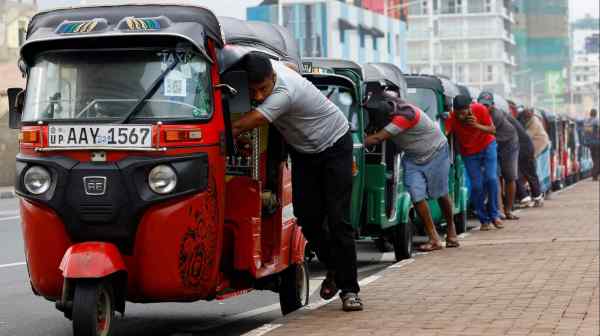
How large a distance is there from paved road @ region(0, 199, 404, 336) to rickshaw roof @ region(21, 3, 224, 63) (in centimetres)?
214

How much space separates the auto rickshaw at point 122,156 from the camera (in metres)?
8.28

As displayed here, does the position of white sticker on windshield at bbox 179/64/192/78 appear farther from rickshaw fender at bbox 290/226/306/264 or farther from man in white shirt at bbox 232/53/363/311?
rickshaw fender at bbox 290/226/306/264

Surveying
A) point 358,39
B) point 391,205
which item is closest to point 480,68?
point 358,39

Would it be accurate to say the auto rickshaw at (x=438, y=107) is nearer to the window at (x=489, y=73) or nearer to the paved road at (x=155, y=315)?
the paved road at (x=155, y=315)

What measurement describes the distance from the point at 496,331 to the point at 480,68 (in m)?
161

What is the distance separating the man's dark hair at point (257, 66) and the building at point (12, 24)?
36.7 meters

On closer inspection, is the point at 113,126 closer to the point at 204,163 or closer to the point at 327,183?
the point at 204,163

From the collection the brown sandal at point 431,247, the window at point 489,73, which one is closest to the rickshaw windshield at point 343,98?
the brown sandal at point 431,247

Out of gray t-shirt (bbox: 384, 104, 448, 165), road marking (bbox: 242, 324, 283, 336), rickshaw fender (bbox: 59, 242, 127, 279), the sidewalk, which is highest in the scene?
gray t-shirt (bbox: 384, 104, 448, 165)

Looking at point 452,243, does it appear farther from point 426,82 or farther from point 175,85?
point 175,85

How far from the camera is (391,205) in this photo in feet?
48.4

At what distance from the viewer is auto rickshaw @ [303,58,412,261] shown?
13516 millimetres

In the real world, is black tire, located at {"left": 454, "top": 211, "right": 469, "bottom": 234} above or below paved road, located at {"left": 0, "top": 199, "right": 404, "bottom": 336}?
below

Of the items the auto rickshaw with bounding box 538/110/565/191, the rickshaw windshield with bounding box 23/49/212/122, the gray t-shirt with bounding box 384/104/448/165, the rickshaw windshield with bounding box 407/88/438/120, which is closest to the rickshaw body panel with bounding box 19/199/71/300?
the rickshaw windshield with bounding box 23/49/212/122
